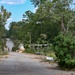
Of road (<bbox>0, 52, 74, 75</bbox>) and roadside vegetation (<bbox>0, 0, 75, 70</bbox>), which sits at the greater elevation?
roadside vegetation (<bbox>0, 0, 75, 70</bbox>)

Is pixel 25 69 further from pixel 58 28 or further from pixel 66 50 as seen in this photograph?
pixel 58 28

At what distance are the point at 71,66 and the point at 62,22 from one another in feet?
102

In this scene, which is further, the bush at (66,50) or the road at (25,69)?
the bush at (66,50)

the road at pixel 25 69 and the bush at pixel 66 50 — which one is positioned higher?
the bush at pixel 66 50

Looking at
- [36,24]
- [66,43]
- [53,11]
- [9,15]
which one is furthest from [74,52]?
[36,24]

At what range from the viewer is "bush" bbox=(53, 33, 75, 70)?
966 inches

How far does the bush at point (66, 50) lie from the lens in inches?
966

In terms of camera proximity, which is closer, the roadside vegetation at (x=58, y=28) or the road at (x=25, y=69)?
the road at (x=25, y=69)

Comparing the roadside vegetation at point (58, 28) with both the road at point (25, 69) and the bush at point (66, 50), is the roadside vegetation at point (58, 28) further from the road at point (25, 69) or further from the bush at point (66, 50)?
the road at point (25, 69)

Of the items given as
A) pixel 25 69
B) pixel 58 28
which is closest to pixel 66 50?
pixel 25 69

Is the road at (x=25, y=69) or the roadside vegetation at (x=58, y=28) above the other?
the roadside vegetation at (x=58, y=28)

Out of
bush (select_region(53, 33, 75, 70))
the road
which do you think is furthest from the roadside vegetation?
the road

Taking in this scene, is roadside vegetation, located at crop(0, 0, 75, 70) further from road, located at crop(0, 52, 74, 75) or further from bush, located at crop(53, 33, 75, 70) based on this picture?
road, located at crop(0, 52, 74, 75)

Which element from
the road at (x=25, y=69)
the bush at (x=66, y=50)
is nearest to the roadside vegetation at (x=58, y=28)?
the bush at (x=66, y=50)
